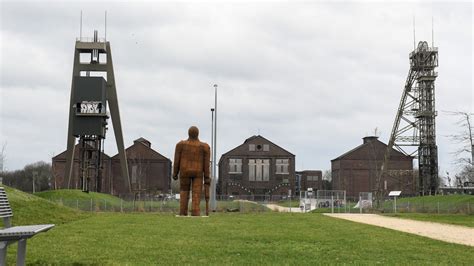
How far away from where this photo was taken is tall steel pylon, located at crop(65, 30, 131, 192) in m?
53.6

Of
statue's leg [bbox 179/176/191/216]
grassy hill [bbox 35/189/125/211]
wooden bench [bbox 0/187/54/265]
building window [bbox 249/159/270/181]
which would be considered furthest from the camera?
building window [bbox 249/159/270/181]

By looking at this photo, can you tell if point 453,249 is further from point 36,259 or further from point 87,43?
point 87,43

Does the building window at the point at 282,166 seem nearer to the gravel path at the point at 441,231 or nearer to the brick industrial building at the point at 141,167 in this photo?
the brick industrial building at the point at 141,167

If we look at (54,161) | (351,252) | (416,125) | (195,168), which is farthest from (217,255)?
(54,161)

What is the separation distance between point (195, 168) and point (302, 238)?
44.5 ft

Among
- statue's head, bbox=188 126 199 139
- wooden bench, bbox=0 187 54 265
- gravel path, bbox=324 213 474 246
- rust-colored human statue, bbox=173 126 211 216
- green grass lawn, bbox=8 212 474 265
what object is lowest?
gravel path, bbox=324 213 474 246

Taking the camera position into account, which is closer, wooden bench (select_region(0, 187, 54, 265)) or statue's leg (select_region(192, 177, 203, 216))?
wooden bench (select_region(0, 187, 54, 265))

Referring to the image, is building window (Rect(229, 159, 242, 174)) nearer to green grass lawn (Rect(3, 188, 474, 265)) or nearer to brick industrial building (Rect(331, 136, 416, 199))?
brick industrial building (Rect(331, 136, 416, 199))

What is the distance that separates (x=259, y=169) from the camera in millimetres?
97312

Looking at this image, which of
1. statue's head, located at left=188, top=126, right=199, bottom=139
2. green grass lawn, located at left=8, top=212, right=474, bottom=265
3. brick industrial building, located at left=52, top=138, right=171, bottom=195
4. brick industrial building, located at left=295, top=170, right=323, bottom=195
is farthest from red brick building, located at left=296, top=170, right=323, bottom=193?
green grass lawn, located at left=8, top=212, right=474, bottom=265

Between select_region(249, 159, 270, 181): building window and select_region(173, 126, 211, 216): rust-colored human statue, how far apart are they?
70.4 metres

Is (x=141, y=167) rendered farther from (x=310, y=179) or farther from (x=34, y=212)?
(x=34, y=212)

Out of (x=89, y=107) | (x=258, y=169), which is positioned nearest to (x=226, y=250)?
(x=89, y=107)

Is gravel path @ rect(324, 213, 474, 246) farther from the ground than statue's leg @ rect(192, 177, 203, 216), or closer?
closer
